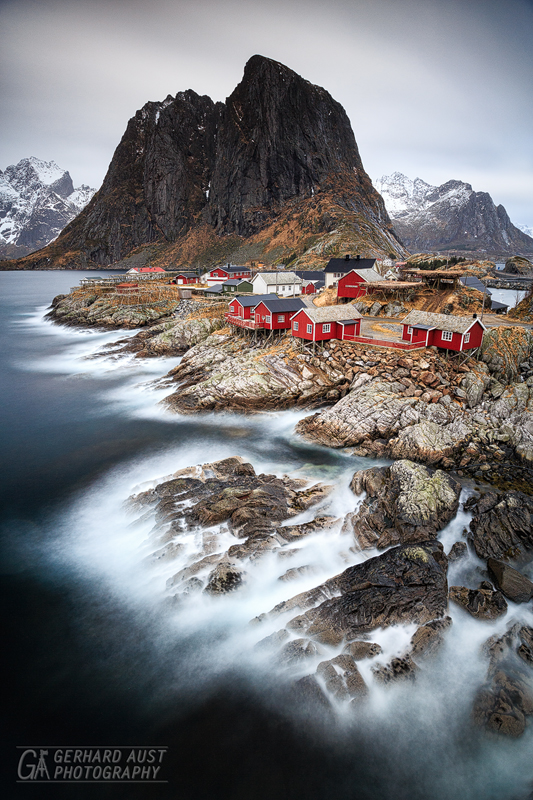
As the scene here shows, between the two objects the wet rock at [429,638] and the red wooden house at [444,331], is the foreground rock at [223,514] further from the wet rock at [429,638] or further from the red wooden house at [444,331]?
the red wooden house at [444,331]

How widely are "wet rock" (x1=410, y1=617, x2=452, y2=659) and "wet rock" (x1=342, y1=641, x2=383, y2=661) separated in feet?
4.11

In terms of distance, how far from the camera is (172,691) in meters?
12.6

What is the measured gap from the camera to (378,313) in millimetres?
47094

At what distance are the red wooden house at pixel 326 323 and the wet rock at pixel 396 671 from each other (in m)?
27.8

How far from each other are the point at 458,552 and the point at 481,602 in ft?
8.66

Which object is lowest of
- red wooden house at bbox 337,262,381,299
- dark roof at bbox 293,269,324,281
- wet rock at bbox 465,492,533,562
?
wet rock at bbox 465,492,533,562

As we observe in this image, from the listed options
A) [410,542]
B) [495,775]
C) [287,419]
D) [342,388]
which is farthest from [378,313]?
[495,775]

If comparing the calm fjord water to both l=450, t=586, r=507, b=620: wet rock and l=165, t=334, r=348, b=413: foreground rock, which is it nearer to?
l=450, t=586, r=507, b=620: wet rock

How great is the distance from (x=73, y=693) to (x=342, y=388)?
27.0m

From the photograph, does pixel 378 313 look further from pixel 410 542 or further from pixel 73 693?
pixel 73 693

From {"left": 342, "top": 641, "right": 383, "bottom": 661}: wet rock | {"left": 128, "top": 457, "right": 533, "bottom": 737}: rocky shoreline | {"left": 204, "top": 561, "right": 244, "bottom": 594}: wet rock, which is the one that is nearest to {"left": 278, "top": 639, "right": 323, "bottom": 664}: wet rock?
{"left": 128, "top": 457, "right": 533, "bottom": 737}: rocky shoreline

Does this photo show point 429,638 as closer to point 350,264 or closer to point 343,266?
point 350,264

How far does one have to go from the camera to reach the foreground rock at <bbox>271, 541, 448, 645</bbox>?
1375 centimetres

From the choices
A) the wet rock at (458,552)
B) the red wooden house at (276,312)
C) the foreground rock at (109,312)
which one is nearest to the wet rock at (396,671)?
the wet rock at (458,552)
